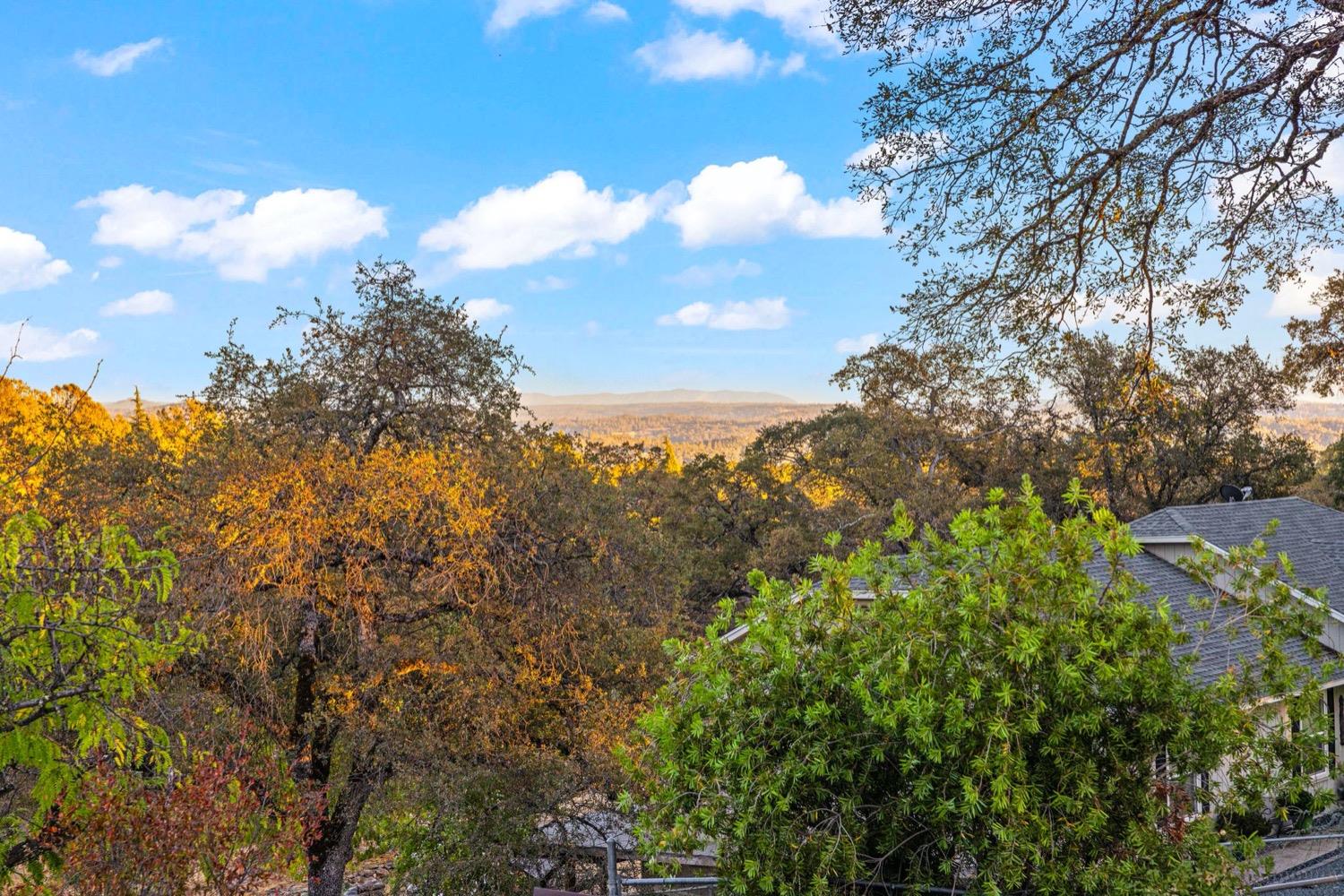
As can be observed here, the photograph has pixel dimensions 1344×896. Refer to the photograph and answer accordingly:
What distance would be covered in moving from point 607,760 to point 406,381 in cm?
567

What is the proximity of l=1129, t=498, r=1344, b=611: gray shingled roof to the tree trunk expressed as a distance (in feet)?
47.4

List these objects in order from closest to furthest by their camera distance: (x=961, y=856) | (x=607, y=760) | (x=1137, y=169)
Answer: (x=961, y=856)
(x=1137, y=169)
(x=607, y=760)

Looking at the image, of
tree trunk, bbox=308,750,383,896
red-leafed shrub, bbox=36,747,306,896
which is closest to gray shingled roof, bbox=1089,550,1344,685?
tree trunk, bbox=308,750,383,896

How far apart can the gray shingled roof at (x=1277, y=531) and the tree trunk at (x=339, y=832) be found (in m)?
14.4

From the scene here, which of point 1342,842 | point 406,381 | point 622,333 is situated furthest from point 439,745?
point 622,333

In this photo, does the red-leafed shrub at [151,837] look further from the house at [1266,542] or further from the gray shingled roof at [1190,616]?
the house at [1266,542]

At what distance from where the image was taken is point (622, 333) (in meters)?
57.3

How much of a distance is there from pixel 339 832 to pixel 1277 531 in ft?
59.7

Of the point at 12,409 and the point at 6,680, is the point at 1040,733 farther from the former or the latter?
the point at 12,409

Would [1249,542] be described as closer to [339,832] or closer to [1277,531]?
[1277,531]

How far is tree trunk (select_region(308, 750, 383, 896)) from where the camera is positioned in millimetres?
10875

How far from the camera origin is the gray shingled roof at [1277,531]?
17.5 meters

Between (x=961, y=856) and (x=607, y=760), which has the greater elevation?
(x=961, y=856)

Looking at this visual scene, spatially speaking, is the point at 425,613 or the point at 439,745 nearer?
the point at 439,745
